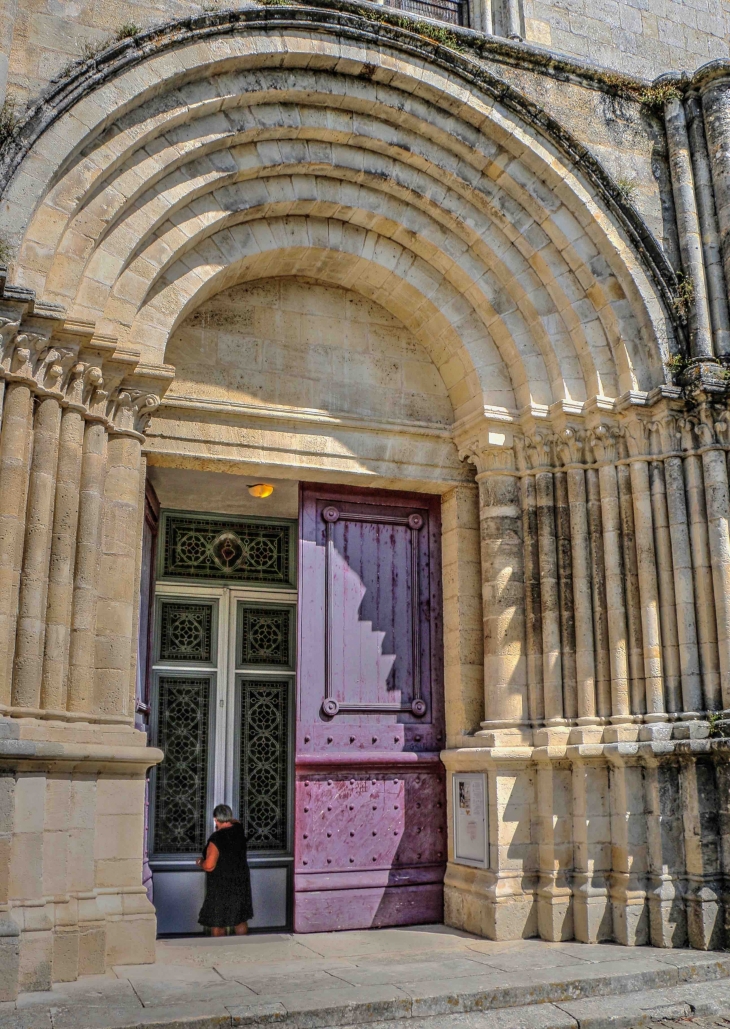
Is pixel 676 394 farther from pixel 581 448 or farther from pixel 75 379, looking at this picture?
pixel 75 379

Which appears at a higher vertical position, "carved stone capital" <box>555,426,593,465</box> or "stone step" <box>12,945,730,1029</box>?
"carved stone capital" <box>555,426,593,465</box>

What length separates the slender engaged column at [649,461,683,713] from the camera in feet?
21.9

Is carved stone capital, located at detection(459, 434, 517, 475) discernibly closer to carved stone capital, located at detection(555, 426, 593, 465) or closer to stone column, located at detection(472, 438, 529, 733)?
stone column, located at detection(472, 438, 529, 733)

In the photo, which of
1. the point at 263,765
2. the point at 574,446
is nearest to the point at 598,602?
the point at 574,446

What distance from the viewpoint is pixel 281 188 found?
6848mm

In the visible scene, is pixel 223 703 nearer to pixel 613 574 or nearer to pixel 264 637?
pixel 264 637

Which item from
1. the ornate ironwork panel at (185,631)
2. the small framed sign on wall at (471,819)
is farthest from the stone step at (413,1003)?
the ornate ironwork panel at (185,631)

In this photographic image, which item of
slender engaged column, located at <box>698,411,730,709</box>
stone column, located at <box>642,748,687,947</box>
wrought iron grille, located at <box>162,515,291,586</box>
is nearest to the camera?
stone column, located at <box>642,748,687,947</box>

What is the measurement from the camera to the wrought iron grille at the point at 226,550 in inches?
322

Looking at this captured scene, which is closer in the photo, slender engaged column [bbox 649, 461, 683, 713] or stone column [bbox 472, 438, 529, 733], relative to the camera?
slender engaged column [bbox 649, 461, 683, 713]

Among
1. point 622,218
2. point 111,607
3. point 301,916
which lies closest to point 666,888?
point 301,916

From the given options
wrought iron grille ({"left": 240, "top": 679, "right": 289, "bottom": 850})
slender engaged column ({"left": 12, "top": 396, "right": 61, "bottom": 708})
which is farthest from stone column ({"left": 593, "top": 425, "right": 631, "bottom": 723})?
slender engaged column ({"left": 12, "top": 396, "right": 61, "bottom": 708})

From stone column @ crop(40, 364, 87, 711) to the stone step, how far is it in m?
1.51

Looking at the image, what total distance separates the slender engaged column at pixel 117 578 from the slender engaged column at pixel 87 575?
0.08 metres
